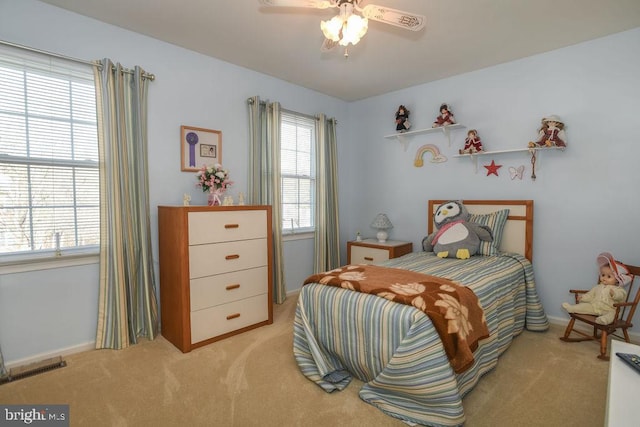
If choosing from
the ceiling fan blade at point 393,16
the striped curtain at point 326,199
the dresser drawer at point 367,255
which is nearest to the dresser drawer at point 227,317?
the striped curtain at point 326,199

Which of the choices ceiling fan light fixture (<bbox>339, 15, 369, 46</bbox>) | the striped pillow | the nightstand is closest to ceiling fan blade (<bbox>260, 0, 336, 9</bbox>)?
ceiling fan light fixture (<bbox>339, 15, 369, 46</bbox>)

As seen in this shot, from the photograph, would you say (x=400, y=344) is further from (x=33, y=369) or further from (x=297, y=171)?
(x=297, y=171)

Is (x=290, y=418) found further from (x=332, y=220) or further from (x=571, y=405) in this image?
(x=332, y=220)

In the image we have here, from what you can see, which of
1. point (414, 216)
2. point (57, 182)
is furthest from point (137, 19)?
point (414, 216)

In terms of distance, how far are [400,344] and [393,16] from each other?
175 centimetres

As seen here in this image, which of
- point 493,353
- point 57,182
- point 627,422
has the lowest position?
point 493,353

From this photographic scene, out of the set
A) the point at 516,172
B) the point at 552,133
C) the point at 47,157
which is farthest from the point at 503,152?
the point at 47,157

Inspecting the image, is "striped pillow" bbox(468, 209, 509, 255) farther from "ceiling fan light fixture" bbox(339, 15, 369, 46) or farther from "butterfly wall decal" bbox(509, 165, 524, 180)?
"ceiling fan light fixture" bbox(339, 15, 369, 46)

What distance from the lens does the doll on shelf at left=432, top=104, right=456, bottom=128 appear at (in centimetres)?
351

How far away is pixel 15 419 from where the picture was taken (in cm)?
172

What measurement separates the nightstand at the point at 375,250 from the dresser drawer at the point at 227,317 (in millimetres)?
1386

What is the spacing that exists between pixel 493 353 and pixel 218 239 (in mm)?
2145

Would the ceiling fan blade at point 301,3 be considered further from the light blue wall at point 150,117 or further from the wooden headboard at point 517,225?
the wooden headboard at point 517,225

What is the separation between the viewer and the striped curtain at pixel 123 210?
2.48 metres
